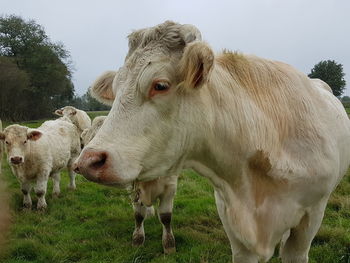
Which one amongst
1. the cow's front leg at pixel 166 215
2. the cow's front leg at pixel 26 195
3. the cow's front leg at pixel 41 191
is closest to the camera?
the cow's front leg at pixel 166 215

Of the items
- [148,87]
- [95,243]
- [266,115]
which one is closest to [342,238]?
[266,115]

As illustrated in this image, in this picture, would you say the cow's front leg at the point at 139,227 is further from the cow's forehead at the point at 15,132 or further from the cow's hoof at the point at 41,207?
the cow's forehead at the point at 15,132

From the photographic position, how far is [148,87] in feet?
7.01

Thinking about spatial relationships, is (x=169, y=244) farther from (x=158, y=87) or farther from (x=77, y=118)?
(x=77, y=118)

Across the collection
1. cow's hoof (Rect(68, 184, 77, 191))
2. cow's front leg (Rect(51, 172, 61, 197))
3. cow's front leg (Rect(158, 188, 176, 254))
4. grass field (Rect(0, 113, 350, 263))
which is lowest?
cow's hoof (Rect(68, 184, 77, 191))

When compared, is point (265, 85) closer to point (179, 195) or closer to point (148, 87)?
point (148, 87)

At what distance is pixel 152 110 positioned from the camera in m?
2.16

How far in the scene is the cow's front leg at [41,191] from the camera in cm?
729

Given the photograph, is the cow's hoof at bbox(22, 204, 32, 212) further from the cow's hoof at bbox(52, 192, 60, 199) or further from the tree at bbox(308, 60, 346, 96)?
the tree at bbox(308, 60, 346, 96)

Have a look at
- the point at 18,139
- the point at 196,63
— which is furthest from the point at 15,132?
the point at 196,63

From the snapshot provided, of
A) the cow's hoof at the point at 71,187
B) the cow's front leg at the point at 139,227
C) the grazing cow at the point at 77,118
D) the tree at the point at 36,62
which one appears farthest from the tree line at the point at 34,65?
the cow's front leg at the point at 139,227

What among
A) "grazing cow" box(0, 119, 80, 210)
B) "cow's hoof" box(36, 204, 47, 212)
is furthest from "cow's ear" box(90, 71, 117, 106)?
"cow's hoof" box(36, 204, 47, 212)

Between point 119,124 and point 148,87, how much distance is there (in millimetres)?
264

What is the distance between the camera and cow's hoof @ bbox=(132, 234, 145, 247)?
5191 mm
